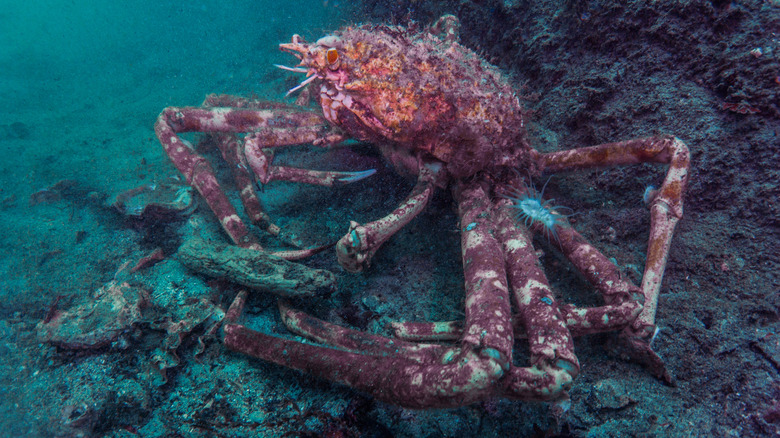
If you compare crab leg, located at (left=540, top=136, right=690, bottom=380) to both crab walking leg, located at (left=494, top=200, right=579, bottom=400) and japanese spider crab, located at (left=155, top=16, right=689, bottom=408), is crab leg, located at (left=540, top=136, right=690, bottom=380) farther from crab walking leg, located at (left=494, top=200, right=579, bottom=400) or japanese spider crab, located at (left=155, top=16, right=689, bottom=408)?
crab walking leg, located at (left=494, top=200, right=579, bottom=400)

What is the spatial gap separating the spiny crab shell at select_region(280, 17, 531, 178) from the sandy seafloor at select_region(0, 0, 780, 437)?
816mm

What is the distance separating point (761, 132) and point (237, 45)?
1094 cm

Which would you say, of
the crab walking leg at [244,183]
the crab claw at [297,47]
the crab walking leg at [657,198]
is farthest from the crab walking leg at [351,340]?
the crab claw at [297,47]

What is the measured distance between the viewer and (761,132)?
2.04 metres

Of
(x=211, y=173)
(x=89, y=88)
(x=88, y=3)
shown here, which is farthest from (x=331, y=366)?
(x=88, y=3)

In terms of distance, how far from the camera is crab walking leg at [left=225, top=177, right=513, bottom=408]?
1443mm

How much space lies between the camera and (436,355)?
1710mm

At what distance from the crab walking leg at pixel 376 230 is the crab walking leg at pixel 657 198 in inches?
Answer: 50.7

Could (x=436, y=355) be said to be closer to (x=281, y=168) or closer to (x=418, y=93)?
(x=418, y=93)

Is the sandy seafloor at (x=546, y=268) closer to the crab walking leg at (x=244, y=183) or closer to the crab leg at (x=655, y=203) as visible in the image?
the crab leg at (x=655, y=203)

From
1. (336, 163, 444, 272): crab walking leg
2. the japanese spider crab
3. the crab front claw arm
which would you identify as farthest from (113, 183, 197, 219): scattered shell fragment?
(336, 163, 444, 272): crab walking leg

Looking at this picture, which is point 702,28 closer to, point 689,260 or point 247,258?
point 689,260

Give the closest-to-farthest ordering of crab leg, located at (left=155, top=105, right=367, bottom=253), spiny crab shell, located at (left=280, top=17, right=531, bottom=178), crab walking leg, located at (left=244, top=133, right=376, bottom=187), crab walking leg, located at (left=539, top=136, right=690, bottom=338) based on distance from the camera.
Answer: crab walking leg, located at (left=539, top=136, right=690, bottom=338) → spiny crab shell, located at (left=280, top=17, right=531, bottom=178) → crab walking leg, located at (left=244, top=133, right=376, bottom=187) → crab leg, located at (left=155, top=105, right=367, bottom=253)

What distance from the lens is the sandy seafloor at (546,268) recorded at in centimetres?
177
